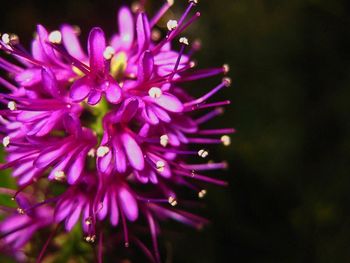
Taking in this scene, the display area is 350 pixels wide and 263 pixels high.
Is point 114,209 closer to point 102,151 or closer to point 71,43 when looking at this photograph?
point 102,151

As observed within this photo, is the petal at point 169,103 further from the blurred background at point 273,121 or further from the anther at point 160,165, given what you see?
the blurred background at point 273,121

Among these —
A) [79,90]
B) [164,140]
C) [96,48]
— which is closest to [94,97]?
[79,90]

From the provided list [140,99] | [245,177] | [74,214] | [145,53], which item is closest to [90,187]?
[74,214]

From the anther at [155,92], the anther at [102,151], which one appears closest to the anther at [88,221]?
the anther at [102,151]

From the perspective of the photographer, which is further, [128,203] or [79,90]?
[128,203]

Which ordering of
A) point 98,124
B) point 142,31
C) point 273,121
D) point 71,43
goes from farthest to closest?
point 273,121
point 71,43
point 98,124
point 142,31

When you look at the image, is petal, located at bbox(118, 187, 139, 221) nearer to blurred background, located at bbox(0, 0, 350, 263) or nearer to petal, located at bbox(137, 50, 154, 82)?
petal, located at bbox(137, 50, 154, 82)
